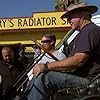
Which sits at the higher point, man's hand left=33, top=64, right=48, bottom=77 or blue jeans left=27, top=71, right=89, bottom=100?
man's hand left=33, top=64, right=48, bottom=77

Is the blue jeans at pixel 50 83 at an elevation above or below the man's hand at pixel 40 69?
below

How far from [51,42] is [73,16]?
60.9 inches

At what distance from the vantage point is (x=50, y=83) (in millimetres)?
3662

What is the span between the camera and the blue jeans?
3609 millimetres

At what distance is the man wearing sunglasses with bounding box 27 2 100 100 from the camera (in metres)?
3.60

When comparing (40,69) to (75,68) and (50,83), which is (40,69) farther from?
(75,68)

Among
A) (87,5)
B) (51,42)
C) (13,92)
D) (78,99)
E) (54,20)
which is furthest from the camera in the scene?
(54,20)

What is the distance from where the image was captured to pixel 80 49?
11.8 feet

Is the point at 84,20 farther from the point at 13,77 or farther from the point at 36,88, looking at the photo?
the point at 13,77

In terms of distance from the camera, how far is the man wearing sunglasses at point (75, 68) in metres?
3.60

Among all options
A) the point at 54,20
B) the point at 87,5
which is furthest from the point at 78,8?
the point at 54,20

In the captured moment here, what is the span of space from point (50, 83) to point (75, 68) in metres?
0.27

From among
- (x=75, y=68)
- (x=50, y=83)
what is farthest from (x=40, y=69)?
(x=75, y=68)

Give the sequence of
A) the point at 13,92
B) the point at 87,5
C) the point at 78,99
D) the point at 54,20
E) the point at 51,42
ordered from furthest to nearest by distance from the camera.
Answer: the point at 54,20 < the point at 51,42 < the point at 13,92 < the point at 87,5 < the point at 78,99
